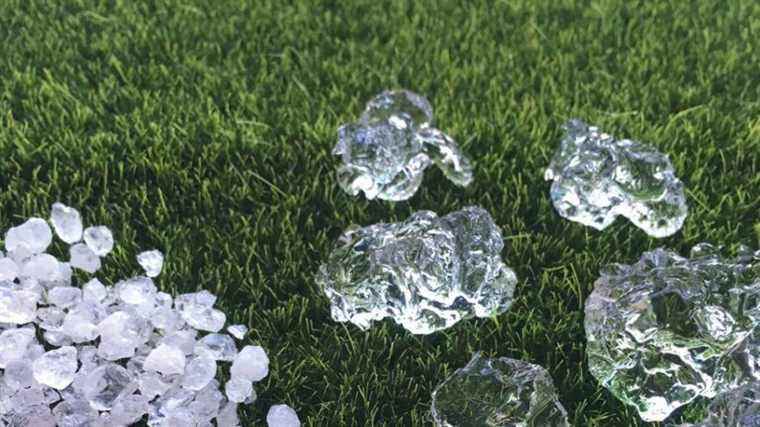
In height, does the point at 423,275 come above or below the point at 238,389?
above

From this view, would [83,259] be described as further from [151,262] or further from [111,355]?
[111,355]

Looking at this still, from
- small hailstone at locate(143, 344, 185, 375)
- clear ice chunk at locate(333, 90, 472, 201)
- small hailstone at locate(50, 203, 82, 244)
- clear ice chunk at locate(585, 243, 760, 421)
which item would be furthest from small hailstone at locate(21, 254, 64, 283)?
clear ice chunk at locate(585, 243, 760, 421)

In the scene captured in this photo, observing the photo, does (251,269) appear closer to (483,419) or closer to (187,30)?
(483,419)

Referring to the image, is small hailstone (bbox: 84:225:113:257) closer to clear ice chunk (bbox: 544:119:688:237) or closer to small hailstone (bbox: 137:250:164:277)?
small hailstone (bbox: 137:250:164:277)

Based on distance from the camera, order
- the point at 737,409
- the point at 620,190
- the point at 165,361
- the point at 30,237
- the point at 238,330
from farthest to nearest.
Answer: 1. the point at 620,190
2. the point at 30,237
3. the point at 238,330
4. the point at 165,361
5. the point at 737,409

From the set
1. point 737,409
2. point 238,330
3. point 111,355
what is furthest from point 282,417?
point 737,409

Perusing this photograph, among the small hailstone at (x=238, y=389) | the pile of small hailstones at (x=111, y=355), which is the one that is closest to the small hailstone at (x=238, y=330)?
the pile of small hailstones at (x=111, y=355)

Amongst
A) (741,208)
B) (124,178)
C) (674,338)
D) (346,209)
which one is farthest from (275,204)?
(741,208)
